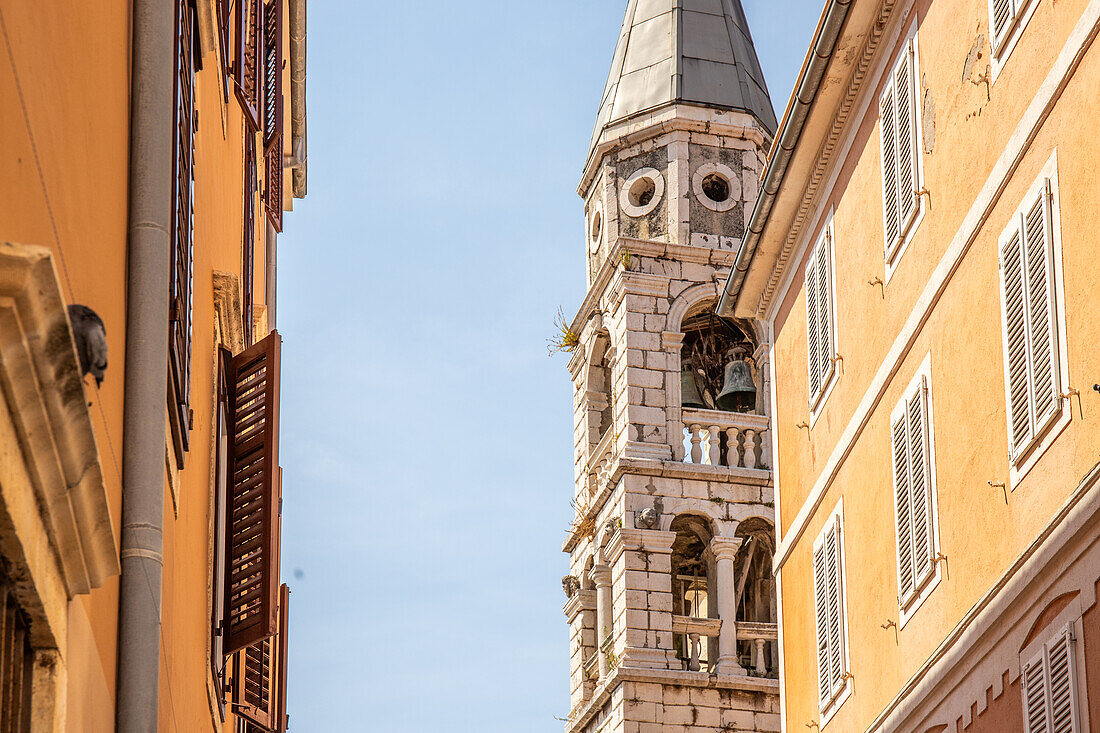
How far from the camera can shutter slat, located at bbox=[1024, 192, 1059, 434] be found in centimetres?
959

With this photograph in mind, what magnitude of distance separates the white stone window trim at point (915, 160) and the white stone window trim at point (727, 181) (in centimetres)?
1731

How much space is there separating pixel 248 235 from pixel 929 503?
203 inches

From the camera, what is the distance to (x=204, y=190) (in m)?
8.77

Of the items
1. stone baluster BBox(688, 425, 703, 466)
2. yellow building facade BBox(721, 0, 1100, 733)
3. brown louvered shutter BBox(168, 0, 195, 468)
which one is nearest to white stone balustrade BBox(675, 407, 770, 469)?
stone baluster BBox(688, 425, 703, 466)

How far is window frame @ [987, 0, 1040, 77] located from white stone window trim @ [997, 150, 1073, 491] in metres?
1.01

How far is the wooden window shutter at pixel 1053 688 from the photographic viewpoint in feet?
29.7

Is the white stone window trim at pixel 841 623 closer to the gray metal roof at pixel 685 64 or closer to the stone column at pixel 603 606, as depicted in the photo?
the stone column at pixel 603 606

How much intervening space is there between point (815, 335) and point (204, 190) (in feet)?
27.3

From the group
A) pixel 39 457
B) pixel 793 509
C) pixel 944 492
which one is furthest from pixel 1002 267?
pixel 39 457

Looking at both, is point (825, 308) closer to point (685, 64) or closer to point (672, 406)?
point (672, 406)

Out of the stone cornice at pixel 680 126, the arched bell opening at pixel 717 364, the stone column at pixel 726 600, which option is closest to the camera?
the stone column at pixel 726 600

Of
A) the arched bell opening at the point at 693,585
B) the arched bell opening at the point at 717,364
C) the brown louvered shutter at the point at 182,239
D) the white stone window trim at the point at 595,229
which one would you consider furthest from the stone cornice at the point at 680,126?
the brown louvered shutter at the point at 182,239

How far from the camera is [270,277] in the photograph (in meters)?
17.2

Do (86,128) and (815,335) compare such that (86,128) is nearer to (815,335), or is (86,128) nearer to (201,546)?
(201,546)
